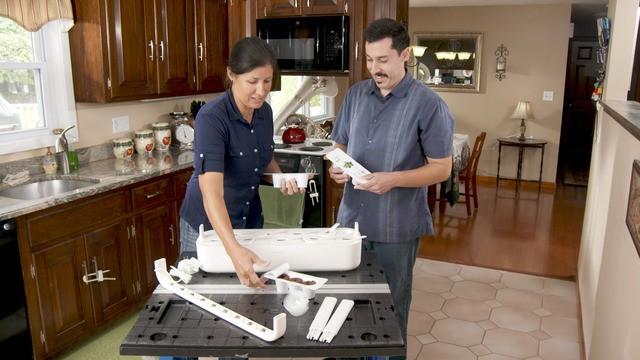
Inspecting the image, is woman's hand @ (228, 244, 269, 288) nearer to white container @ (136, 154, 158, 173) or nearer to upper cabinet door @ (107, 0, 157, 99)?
white container @ (136, 154, 158, 173)

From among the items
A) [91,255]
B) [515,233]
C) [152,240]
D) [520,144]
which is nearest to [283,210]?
[152,240]

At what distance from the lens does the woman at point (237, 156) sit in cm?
153

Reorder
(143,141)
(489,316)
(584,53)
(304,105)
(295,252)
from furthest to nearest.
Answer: (584,53), (304,105), (143,141), (489,316), (295,252)

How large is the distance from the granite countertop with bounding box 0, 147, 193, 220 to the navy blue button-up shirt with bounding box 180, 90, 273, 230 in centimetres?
81

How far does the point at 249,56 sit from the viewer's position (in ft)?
5.32

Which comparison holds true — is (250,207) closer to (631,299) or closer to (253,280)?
(253,280)

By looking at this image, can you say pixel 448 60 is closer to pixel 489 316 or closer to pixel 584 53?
pixel 584 53

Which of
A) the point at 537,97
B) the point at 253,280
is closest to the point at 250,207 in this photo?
the point at 253,280

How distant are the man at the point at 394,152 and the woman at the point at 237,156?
0.31 meters

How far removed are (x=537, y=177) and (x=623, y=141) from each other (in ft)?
16.6

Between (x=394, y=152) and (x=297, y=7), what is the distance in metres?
2.25

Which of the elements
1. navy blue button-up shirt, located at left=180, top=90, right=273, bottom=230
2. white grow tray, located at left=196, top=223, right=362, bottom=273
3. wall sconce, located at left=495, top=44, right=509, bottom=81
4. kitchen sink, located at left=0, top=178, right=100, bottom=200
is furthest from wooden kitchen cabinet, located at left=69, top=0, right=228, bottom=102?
wall sconce, located at left=495, top=44, right=509, bottom=81

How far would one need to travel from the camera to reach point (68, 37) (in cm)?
309

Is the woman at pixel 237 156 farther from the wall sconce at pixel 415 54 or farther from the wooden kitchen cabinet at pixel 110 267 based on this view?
the wall sconce at pixel 415 54
